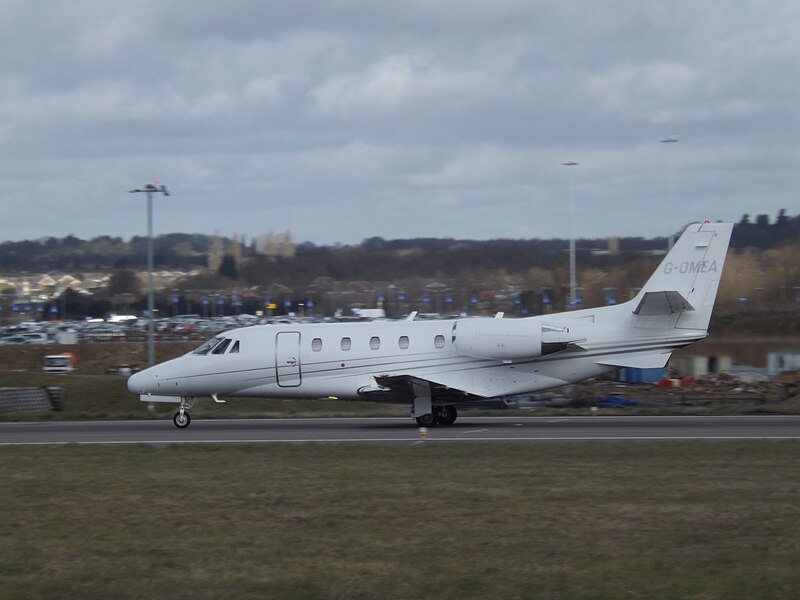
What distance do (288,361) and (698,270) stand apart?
10529 millimetres

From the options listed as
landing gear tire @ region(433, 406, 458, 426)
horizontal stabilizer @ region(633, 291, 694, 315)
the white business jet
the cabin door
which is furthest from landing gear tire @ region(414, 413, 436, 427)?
horizontal stabilizer @ region(633, 291, 694, 315)

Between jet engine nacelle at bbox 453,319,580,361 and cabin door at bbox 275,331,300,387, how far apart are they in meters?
4.25

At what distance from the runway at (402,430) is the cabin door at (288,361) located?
4.06 feet

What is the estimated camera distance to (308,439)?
2198 centimetres

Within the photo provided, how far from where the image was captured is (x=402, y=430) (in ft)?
79.9

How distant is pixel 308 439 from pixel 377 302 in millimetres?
32692

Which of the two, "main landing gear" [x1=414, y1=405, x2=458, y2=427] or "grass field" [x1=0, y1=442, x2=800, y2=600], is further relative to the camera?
"main landing gear" [x1=414, y1=405, x2=458, y2=427]

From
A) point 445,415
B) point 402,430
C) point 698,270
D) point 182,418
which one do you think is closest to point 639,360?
point 698,270

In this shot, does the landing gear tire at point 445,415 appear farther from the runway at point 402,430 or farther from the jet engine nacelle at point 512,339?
the jet engine nacelle at point 512,339

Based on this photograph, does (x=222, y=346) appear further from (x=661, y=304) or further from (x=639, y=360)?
(x=661, y=304)

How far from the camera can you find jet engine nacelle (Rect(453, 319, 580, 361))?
2427 centimetres

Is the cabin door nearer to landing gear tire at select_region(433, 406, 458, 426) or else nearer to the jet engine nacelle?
landing gear tire at select_region(433, 406, 458, 426)

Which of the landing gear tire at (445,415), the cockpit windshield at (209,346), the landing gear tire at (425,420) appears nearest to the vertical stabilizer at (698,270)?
the landing gear tire at (445,415)

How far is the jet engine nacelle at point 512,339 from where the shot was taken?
79.6 ft
